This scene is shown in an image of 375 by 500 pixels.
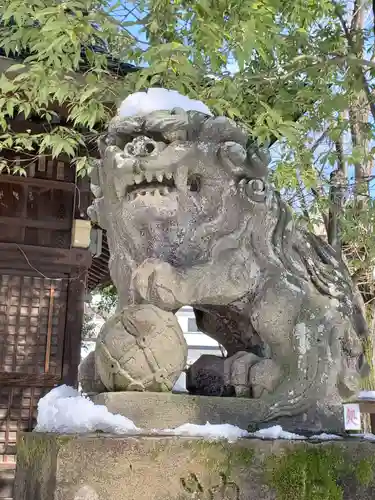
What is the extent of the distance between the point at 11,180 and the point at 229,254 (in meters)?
5.07

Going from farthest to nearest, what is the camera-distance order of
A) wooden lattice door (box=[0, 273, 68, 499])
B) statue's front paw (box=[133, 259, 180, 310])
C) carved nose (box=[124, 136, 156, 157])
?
wooden lattice door (box=[0, 273, 68, 499])
carved nose (box=[124, 136, 156, 157])
statue's front paw (box=[133, 259, 180, 310])

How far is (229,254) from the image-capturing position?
2.39 m

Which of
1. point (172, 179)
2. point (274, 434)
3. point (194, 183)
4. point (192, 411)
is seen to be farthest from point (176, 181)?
point (274, 434)

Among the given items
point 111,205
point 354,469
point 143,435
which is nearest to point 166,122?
point 111,205

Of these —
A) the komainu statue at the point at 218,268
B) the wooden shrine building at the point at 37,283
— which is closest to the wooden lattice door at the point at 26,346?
the wooden shrine building at the point at 37,283

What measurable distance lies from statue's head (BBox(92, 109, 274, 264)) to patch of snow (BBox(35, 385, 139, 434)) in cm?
69

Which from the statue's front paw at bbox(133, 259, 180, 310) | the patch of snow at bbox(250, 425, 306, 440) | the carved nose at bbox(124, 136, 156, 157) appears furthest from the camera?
the carved nose at bbox(124, 136, 156, 157)

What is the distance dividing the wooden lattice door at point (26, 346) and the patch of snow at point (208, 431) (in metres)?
4.93

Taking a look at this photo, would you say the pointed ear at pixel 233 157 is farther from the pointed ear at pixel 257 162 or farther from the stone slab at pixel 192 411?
the stone slab at pixel 192 411

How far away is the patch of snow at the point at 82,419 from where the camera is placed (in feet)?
6.37

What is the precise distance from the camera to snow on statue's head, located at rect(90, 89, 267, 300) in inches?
93.7

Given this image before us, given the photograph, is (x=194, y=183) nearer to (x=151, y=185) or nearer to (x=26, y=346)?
(x=151, y=185)

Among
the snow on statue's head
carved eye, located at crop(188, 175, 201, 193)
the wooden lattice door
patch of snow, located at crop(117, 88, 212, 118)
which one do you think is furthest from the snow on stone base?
the wooden lattice door

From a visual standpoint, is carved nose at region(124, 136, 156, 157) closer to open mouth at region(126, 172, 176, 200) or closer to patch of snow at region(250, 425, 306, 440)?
open mouth at region(126, 172, 176, 200)
